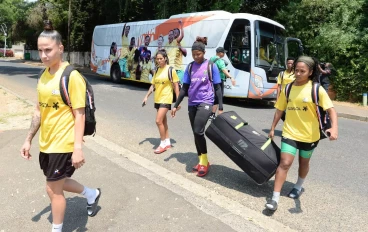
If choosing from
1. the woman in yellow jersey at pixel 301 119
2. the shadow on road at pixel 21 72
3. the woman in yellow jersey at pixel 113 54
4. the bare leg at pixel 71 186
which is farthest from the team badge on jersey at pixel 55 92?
the shadow on road at pixel 21 72

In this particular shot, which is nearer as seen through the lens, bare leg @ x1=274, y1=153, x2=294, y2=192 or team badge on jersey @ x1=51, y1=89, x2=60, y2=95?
team badge on jersey @ x1=51, y1=89, x2=60, y2=95

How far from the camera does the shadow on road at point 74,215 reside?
325 centimetres

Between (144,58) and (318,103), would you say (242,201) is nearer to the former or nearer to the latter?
(318,103)

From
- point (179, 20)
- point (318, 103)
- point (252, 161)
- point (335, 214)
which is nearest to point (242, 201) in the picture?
point (252, 161)

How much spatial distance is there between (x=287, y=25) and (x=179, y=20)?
17.5ft

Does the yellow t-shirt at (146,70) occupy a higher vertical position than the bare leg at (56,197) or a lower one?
lower

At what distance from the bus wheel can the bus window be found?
25.7 ft

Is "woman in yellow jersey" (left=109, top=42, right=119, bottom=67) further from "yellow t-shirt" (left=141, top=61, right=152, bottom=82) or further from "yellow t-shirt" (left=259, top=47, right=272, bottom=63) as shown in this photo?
"yellow t-shirt" (left=259, top=47, right=272, bottom=63)

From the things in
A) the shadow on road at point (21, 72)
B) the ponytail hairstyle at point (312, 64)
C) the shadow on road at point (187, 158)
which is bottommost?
the shadow on road at point (21, 72)

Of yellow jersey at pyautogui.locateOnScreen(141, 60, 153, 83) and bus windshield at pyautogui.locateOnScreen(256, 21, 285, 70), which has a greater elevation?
bus windshield at pyautogui.locateOnScreen(256, 21, 285, 70)

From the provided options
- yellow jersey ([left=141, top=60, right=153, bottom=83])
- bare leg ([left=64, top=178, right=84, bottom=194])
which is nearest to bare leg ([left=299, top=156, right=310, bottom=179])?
bare leg ([left=64, top=178, right=84, bottom=194])

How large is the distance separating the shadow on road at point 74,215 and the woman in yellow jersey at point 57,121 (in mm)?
344

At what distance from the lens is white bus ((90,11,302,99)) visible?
11.9 meters

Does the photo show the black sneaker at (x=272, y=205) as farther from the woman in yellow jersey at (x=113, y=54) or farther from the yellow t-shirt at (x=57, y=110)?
the woman in yellow jersey at (x=113, y=54)
